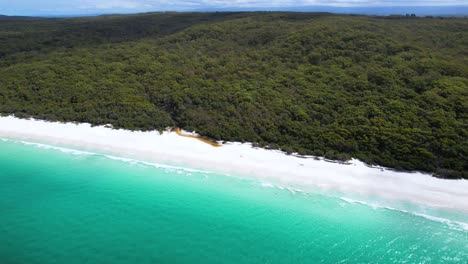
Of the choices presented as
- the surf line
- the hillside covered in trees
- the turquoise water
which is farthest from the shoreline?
the turquoise water

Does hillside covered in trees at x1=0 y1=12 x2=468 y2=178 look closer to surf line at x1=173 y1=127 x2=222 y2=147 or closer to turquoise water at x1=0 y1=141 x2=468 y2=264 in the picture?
surf line at x1=173 y1=127 x2=222 y2=147

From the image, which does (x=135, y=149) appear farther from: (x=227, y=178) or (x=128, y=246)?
(x=128, y=246)

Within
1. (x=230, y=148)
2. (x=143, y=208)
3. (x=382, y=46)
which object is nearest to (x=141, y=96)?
(x=230, y=148)

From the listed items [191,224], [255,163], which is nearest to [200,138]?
[255,163]

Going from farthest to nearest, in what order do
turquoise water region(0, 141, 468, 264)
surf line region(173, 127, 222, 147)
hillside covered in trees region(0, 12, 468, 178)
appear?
1. surf line region(173, 127, 222, 147)
2. hillside covered in trees region(0, 12, 468, 178)
3. turquoise water region(0, 141, 468, 264)

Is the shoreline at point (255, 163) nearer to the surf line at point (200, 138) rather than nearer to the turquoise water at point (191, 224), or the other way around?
the surf line at point (200, 138)

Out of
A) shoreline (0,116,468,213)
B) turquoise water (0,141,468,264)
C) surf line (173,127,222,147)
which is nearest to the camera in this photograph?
turquoise water (0,141,468,264)

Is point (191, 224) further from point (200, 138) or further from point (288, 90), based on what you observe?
point (288, 90)
